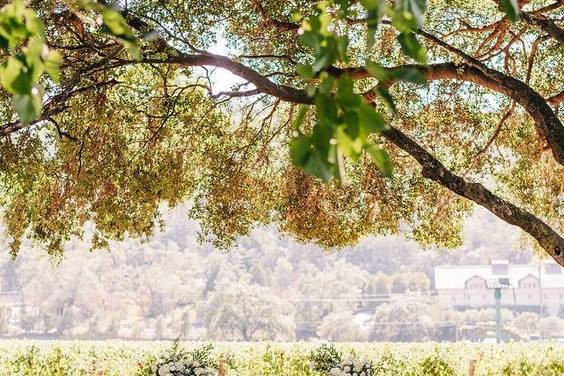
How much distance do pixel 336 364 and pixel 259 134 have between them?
3746 mm

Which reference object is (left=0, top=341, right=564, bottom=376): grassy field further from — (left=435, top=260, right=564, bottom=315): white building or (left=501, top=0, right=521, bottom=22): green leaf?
(left=435, top=260, right=564, bottom=315): white building

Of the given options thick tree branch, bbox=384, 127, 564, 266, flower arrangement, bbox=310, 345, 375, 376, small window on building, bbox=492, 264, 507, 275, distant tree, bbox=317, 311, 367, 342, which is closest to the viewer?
thick tree branch, bbox=384, 127, 564, 266

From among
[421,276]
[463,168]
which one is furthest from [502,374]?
[421,276]

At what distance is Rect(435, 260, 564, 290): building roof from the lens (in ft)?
325

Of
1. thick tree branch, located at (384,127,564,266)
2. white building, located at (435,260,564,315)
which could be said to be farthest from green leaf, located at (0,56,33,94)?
white building, located at (435,260,564,315)

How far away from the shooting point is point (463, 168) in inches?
420

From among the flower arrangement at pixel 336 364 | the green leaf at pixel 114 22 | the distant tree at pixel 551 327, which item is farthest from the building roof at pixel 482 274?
the green leaf at pixel 114 22

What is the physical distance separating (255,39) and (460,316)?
8808 centimetres

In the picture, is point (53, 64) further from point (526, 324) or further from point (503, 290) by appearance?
point (503, 290)

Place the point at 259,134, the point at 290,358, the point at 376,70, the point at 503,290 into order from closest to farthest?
the point at 376,70 → the point at 259,134 → the point at 290,358 → the point at 503,290

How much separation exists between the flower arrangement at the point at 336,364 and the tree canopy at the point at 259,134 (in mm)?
1874

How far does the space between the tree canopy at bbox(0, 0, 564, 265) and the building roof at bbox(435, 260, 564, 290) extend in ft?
296

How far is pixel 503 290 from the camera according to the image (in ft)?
335

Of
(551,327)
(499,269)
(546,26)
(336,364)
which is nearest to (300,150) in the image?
(546,26)
